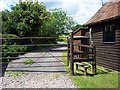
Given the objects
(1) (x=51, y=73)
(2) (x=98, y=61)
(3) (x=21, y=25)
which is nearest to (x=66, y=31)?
(3) (x=21, y=25)

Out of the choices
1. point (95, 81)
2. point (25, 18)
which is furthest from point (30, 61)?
point (25, 18)

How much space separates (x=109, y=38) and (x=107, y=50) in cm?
66

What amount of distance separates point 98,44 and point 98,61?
1.04m

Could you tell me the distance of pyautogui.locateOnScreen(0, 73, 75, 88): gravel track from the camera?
31.7 feet

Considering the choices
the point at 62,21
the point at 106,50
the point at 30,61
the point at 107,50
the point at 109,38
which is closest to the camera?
the point at 109,38

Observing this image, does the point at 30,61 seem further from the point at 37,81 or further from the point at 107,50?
the point at 37,81

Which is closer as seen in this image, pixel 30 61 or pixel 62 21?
pixel 30 61

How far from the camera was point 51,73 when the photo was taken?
12680 millimetres

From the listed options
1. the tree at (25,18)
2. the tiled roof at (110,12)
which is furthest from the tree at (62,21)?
the tiled roof at (110,12)

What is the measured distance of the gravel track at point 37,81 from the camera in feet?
31.7

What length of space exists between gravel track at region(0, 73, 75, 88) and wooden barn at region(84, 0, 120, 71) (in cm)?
301

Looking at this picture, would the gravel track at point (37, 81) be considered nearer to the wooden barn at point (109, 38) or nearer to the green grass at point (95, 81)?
the green grass at point (95, 81)

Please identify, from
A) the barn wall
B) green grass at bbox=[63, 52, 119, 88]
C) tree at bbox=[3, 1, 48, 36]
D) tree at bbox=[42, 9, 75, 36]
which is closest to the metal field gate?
tree at bbox=[3, 1, 48, 36]

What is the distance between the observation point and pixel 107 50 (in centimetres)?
1450
